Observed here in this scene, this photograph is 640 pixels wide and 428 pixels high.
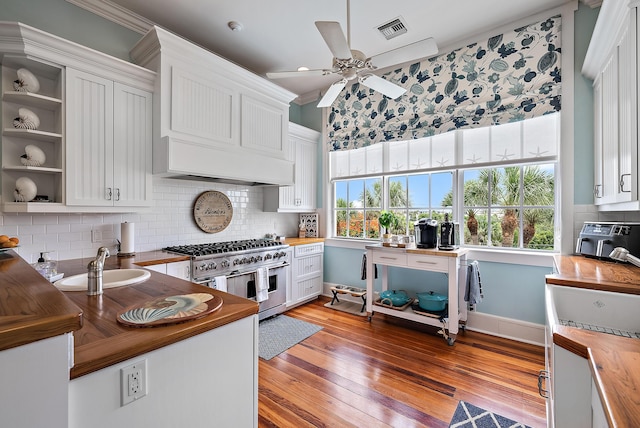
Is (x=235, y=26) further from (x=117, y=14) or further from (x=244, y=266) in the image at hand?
(x=244, y=266)

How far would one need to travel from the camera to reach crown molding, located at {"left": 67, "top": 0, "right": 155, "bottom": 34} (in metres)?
2.52

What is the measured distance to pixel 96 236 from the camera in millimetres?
2584

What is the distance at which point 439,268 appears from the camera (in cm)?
289

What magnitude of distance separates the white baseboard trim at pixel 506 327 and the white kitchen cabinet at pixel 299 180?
2.47 m

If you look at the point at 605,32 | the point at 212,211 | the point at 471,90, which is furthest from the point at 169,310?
the point at 471,90

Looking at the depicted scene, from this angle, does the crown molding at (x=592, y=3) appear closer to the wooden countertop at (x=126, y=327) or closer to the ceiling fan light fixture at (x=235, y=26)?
the ceiling fan light fixture at (x=235, y=26)

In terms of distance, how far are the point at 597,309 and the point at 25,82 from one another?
3.77 metres

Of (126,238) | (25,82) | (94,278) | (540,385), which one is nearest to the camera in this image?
(94,278)

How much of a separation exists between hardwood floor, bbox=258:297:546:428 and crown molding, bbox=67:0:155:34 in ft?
10.9

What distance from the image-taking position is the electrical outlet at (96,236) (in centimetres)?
256

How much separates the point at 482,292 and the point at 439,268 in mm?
610

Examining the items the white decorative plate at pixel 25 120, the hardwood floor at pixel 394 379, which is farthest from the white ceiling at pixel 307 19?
the hardwood floor at pixel 394 379

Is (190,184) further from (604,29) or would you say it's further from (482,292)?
(604,29)

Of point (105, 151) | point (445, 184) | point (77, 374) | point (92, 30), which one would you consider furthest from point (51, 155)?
point (445, 184)
